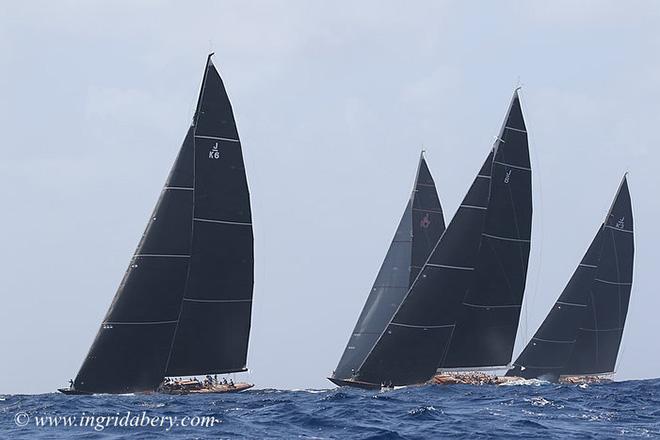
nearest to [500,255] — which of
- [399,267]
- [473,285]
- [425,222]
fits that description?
[473,285]

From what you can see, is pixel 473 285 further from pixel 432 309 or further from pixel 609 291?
pixel 609 291

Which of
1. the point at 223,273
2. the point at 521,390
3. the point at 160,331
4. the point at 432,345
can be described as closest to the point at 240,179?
the point at 223,273

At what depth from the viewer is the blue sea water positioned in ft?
109

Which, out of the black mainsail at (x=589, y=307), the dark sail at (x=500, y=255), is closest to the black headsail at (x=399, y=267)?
the dark sail at (x=500, y=255)

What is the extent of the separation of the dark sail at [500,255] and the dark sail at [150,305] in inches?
571

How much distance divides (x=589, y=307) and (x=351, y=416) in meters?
37.1

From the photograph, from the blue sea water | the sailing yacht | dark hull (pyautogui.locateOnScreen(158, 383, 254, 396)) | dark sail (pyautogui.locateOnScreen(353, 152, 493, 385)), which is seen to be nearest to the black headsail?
the sailing yacht

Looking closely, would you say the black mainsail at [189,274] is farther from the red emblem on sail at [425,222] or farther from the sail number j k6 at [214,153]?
the red emblem on sail at [425,222]

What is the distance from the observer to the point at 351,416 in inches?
1475

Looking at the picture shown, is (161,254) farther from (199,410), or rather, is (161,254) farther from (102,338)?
(199,410)

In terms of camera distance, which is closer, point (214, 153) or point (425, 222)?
point (214, 153)

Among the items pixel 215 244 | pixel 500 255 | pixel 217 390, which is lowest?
pixel 217 390

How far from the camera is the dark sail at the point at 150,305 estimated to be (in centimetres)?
5088

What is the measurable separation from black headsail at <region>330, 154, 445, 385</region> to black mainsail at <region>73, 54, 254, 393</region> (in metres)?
11.4
